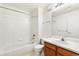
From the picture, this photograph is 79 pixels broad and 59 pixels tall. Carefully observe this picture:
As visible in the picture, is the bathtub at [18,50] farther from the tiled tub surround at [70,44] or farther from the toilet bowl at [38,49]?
the tiled tub surround at [70,44]

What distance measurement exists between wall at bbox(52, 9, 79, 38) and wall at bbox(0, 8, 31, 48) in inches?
33.5

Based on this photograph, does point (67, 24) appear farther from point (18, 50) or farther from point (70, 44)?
point (18, 50)

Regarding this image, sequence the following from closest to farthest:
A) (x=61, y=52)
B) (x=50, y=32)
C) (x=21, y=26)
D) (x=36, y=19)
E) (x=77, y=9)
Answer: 1. (x=61, y=52)
2. (x=77, y=9)
3. (x=21, y=26)
4. (x=36, y=19)
5. (x=50, y=32)

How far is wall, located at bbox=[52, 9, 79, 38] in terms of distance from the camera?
1.93 meters

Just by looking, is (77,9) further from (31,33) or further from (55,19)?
(31,33)

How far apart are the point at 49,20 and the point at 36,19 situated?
639 mm

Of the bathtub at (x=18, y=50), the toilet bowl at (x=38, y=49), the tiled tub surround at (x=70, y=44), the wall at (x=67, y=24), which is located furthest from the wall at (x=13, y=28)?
the wall at (x=67, y=24)

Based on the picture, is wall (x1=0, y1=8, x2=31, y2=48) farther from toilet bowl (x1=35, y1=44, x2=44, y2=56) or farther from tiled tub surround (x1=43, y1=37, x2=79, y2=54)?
tiled tub surround (x1=43, y1=37, x2=79, y2=54)

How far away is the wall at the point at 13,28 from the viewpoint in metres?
1.97

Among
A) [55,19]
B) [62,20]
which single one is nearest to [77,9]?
[62,20]

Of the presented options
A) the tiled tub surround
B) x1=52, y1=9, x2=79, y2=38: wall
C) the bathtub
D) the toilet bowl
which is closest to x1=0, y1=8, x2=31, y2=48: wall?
the bathtub

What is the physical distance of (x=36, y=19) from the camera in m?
2.29

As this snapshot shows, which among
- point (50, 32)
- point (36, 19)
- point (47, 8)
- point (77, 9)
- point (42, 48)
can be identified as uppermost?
point (47, 8)

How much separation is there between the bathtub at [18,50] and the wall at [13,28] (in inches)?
3.8
